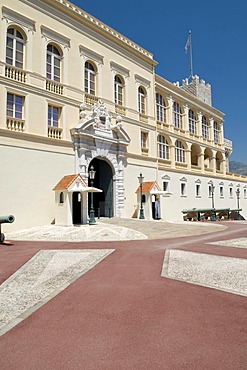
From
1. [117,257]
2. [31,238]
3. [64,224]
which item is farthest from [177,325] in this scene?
[64,224]

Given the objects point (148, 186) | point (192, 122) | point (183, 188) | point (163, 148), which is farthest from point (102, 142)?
point (192, 122)

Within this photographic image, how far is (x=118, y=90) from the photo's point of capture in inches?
940

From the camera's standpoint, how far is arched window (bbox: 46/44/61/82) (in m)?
18.8

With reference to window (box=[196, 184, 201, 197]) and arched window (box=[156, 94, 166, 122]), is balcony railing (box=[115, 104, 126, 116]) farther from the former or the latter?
window (box=[196, 184, 201, 197])

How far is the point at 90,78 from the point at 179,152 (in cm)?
1341

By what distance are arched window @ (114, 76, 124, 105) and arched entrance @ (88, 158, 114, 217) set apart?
5297 millimetres

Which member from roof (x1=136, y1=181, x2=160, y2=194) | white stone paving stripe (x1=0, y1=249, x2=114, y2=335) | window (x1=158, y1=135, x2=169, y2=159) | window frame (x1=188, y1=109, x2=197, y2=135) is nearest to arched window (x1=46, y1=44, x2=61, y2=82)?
roof (x1=136, y1=181, x2=160, y2=194)

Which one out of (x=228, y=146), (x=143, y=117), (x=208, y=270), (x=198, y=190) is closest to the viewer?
(x=208, y=270)

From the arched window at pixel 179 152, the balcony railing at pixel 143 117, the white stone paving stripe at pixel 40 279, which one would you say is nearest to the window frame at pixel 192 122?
the arched window at pixel 179 152

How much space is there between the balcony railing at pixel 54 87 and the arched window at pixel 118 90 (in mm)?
5674

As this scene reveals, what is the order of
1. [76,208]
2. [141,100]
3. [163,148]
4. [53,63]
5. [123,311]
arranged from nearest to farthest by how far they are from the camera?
1. [123,311]
2. [76,208]
3. [53,63]
4. [141,100]
5. [163,148]

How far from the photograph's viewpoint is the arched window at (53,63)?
18.8 meters

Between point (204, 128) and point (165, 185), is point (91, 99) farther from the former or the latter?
point (204, 128)

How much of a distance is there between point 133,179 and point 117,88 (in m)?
7.58
